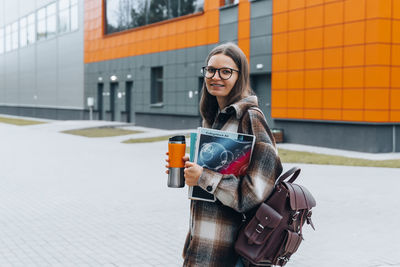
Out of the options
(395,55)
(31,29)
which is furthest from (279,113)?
(31,29)

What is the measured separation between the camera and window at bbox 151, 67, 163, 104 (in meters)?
31.9

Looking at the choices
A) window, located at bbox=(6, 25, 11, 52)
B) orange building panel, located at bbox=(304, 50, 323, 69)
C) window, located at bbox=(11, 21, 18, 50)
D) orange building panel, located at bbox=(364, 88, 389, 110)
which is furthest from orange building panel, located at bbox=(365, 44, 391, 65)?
window, located at bbox=(6, 25, 11, 52)

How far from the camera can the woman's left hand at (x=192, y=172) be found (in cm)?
269

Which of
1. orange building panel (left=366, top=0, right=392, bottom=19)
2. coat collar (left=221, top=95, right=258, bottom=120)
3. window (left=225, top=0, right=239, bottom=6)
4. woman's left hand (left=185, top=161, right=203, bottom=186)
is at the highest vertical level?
window (left=225, top=0, right=239, bottom=6)

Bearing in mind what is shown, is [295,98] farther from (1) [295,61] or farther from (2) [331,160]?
(2) [331,160]

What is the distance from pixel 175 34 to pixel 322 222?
75.5 feet

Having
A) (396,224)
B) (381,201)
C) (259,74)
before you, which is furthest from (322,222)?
(259,74)

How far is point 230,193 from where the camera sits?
8.77 ft

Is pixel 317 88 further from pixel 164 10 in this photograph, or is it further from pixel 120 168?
pixel 164 10

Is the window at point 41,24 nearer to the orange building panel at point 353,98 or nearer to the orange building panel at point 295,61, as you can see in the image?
the orange building panel at point 295,61

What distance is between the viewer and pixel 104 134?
1042 inches

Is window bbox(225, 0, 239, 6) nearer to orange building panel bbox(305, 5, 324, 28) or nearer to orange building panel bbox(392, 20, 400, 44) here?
orange building panel bbox(305, 5, 324, 28)

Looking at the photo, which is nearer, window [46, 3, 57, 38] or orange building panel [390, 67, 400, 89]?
orange building panel [390, 67, 400, 89]

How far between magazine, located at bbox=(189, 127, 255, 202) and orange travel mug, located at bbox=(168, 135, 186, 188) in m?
0.10
